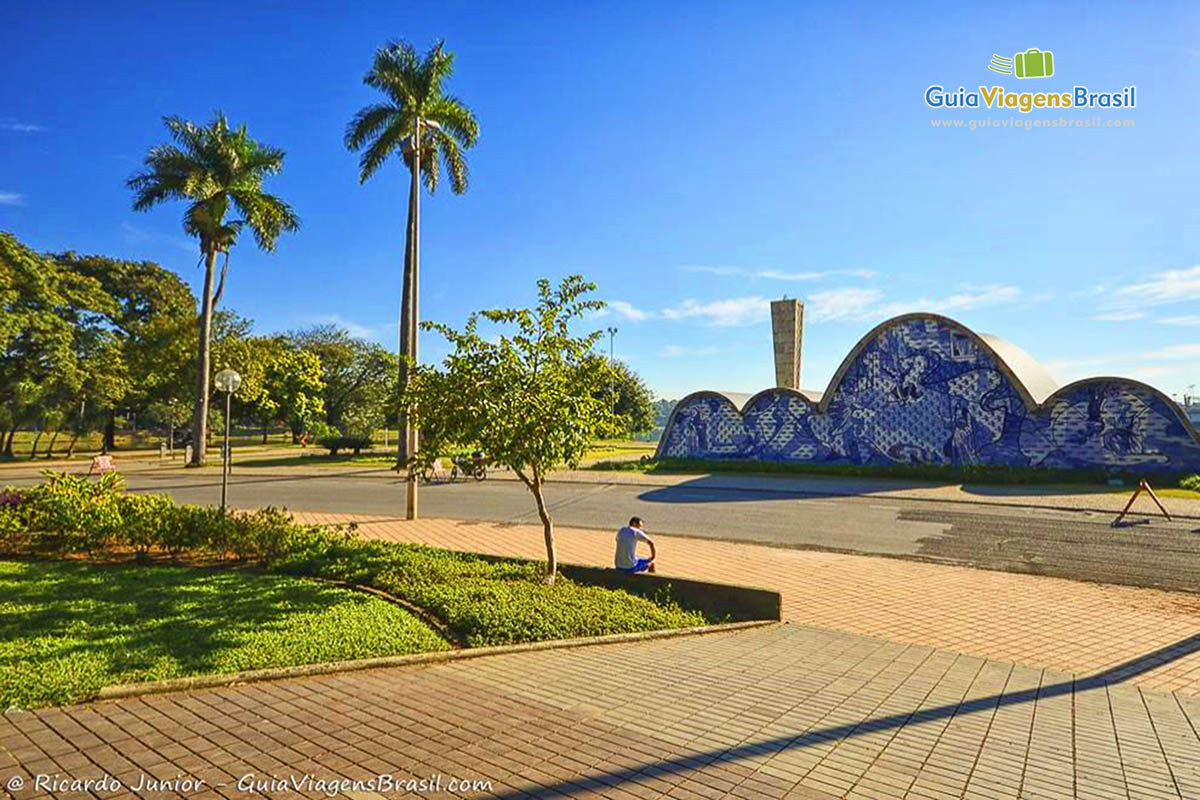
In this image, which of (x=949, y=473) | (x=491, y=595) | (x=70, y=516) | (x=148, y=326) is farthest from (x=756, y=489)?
(x=148, y=326)

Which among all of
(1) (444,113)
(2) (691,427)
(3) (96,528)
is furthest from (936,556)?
(1) (444,113)

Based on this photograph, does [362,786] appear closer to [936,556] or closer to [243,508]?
[936,556]

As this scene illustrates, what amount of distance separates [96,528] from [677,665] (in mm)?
9463

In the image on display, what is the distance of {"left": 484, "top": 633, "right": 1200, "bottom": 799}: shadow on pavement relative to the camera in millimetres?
3900

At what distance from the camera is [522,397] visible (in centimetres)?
845

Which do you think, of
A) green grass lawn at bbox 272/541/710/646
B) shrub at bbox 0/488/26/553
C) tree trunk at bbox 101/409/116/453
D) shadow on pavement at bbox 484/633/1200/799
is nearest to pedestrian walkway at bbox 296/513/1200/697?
shadow on pavement at bbox 484/633/1200/799

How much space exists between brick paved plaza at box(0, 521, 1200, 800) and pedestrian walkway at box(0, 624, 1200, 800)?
0.02 meters

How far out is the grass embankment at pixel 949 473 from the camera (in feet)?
69.8

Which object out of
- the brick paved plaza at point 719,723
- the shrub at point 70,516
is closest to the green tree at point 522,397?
the brick paved plaza at point 719,723

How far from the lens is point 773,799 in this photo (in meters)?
3.72

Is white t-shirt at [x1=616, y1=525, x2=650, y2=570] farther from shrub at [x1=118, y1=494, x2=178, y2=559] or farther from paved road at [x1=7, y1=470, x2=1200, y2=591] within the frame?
shrub at [x1=118, y1=494, x2=178, y2=559]

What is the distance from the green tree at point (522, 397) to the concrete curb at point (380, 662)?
7.39ft

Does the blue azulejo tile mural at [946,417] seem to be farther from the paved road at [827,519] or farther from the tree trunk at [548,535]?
the tree trunk at [548,535]

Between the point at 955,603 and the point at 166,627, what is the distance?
893 cm
